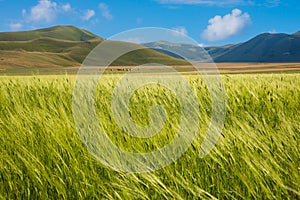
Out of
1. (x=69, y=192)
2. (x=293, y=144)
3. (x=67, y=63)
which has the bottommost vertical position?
(x=69, y=192)

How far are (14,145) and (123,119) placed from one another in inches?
31.3

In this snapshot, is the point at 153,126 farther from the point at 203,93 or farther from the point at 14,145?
the point at 203,93

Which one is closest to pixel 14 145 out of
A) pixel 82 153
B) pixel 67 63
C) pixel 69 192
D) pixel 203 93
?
pixel 82 153

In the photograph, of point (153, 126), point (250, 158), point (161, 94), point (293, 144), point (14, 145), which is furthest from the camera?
point (161, 94)

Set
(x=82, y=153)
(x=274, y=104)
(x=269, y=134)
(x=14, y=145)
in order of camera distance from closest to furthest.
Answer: (x=269, y=134) < (x=82, y=153) < (x=14, y=145) < (x=274, y=104)

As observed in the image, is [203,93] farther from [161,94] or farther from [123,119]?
[123,119]

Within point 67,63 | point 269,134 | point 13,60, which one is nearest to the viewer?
point 269,134

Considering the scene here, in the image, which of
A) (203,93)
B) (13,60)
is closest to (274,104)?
(203,93)

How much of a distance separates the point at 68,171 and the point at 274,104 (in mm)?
2164

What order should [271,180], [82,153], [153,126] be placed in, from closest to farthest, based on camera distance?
[271,180] < [82,153] < [153,126]

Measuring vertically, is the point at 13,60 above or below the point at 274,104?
above

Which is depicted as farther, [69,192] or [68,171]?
[68,171]

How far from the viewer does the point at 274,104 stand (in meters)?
3.13

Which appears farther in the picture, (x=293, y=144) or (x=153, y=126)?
(x=153, y=126)
